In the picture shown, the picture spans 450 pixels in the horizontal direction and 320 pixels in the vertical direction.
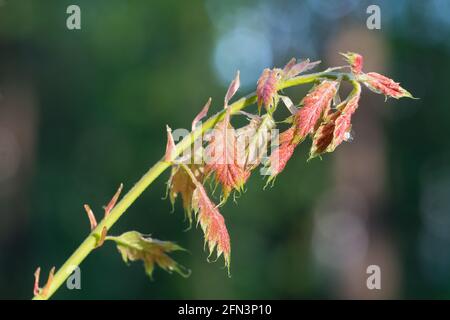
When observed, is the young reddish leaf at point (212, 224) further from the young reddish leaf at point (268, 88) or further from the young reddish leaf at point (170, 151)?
the young reddish leaf at point (268, 88)

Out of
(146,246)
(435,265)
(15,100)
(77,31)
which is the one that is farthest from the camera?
(435,265)

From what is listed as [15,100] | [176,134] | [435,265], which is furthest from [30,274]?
[176,134]

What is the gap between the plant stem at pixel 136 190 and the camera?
45.2 inches

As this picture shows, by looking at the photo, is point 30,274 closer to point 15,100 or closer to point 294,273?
point 15,100

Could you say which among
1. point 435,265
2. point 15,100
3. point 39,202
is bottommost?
point 435,265

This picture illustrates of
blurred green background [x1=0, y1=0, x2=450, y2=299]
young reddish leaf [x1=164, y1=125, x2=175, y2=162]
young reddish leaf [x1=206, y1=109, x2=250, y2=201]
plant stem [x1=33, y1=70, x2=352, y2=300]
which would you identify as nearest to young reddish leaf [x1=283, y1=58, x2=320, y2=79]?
plant stem [x1=33, y1=70, x2=352, y2=300]

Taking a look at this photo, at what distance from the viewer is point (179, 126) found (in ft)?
51.8

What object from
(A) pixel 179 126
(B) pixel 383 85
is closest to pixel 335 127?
(B) pixel 383 85

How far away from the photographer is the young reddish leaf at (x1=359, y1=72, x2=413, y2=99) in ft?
3.80

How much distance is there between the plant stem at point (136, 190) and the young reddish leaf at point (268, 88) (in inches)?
0.6

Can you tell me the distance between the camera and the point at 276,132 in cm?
117

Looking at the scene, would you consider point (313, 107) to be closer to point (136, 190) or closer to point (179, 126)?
point (136, 190)

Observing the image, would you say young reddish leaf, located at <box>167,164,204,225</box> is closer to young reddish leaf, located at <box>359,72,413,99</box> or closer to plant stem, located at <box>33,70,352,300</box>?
plant stem, located at <box>33,70,352,300</box>

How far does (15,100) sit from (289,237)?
24.3ft
